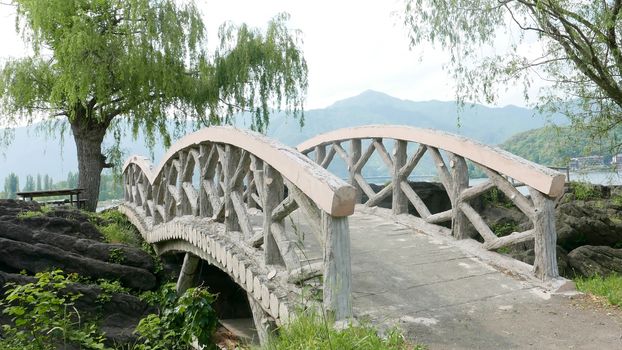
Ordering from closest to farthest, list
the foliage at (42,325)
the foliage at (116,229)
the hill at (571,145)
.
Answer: the foliage at (42,325), the hill at (571,145), the foliage at (116,229)

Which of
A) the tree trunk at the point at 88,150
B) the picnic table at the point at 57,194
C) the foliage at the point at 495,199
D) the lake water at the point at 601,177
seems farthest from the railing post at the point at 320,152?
the picnic table at the point at 57,194

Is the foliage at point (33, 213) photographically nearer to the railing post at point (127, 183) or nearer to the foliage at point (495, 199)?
the railing post at point (127, 183)

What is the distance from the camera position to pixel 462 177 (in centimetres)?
575

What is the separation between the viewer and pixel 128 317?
761cm

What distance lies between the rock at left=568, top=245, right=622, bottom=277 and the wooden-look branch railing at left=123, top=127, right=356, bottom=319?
13.4 feet

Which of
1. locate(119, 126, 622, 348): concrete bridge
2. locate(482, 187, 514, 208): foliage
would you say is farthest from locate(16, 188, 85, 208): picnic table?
locate(482, 187, 514, 208): foliage

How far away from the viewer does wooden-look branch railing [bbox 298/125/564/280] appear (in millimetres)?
4777

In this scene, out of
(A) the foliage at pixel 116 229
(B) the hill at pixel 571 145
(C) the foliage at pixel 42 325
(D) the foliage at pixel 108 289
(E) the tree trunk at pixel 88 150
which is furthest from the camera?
(E) the tree trunk at pixel 88 150

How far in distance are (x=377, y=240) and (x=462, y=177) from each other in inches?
42.1

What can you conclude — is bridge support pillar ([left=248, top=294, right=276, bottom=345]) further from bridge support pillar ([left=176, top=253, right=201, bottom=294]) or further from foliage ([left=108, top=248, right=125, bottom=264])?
foliage ([left=108, top=248, right=125, bottom=264])

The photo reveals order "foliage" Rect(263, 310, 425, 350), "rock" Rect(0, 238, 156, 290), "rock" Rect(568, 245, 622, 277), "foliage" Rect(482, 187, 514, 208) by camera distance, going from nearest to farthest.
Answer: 1. "foliage" Rect(263, 310, 425, 350)
2. "rock" Rect(568, 245, 622, 277)
3. "rock" Rect(0, 238, 156, 290)
4. "foliage" Rect(482, 187, 514, 208)

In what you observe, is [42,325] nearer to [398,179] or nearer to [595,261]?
[398,179]

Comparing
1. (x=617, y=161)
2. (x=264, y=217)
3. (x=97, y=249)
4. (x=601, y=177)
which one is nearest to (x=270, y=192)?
(x=264, y=217)

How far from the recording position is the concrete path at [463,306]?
370 centimetres
